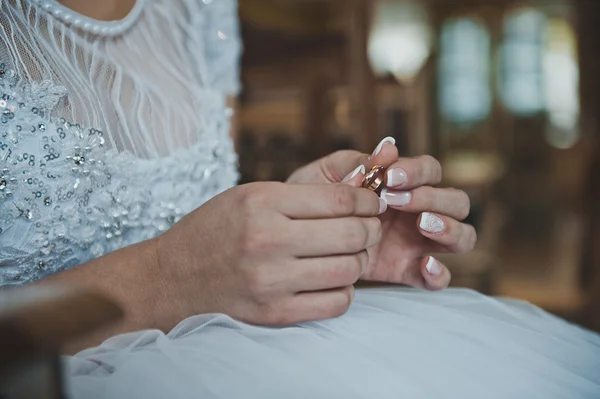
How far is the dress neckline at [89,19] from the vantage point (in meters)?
0.84

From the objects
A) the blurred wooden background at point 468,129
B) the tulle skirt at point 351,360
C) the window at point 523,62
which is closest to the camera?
the tulle skirt at point 351,360

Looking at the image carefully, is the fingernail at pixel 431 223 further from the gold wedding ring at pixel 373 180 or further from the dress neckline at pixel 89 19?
the dress neckline at pixel 89 19

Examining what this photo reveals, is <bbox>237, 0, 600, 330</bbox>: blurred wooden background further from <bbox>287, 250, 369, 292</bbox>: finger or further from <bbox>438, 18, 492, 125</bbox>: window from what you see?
<bbox>287, 250, 369, 292</bbox>: finger

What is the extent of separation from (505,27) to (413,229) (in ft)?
23.9

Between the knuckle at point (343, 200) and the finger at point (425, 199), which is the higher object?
the knuckle at point (343, 200)

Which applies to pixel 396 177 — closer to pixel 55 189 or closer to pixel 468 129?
pixel 55 189

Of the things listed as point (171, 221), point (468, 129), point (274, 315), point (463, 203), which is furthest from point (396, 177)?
point (468, 129)

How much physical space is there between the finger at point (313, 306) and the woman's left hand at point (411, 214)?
0.16 meters

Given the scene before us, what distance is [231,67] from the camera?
118 centimetres

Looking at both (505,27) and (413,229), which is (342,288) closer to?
(413,229)

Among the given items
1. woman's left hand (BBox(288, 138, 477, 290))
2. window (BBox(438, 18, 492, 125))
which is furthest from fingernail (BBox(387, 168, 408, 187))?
window (BBox(438, 18, 492, 125))

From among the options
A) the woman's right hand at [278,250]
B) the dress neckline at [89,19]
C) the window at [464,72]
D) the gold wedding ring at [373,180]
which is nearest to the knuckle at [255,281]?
the woman's right hand at [278,250]

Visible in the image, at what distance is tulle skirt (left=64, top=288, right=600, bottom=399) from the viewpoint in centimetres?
57

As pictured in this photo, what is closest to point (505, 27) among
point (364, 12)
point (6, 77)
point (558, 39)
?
point (558, 39)
